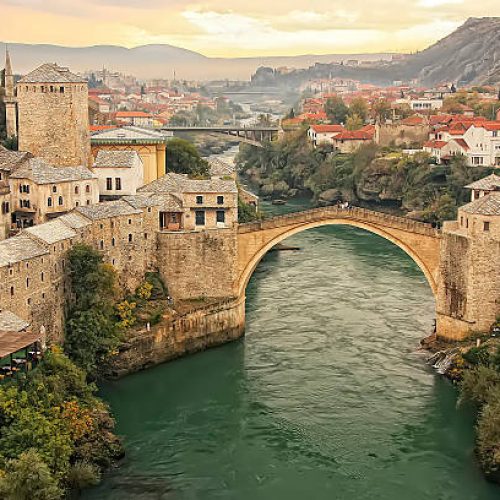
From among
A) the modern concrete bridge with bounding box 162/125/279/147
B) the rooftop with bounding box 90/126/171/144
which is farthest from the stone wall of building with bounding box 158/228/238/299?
the modern concrete bridge with bounding box 162/125/279/147

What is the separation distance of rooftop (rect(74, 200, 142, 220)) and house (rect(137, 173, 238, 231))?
2690 mm

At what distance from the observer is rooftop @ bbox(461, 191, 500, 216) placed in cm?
3275

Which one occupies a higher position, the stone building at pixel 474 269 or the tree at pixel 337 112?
the tree at pixel 337 112

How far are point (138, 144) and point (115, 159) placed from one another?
5.41 m

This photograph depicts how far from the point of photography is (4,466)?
22250 mm

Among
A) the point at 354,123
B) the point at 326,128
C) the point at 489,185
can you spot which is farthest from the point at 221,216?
the point at 354,123

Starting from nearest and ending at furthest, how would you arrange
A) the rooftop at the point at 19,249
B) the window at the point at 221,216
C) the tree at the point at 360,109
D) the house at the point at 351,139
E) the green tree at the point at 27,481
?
the green tree at the point at 27,481 → the rooftop at the point at 19,249 → the window at the point at 221,216 → the house at the point at 351,139 → the tree at the point at 360,109

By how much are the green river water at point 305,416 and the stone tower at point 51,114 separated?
1210cm

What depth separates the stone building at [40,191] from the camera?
1416 inches

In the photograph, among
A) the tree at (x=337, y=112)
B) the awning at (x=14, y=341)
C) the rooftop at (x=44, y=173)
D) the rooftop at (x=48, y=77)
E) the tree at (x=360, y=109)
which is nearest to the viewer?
the awning at (x=14, y=341)

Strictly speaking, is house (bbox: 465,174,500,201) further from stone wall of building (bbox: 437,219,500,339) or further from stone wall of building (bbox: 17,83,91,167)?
stone wall of building (bbox: 17,83,91,167)

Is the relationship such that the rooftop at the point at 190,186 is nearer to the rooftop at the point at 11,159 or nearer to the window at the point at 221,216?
the window at the point at 221,216

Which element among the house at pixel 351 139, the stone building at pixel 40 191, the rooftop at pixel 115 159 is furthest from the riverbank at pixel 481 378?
the house at pixel 351 139

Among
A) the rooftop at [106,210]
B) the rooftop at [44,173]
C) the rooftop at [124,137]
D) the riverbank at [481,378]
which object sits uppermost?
the rooftop at [124,137]
